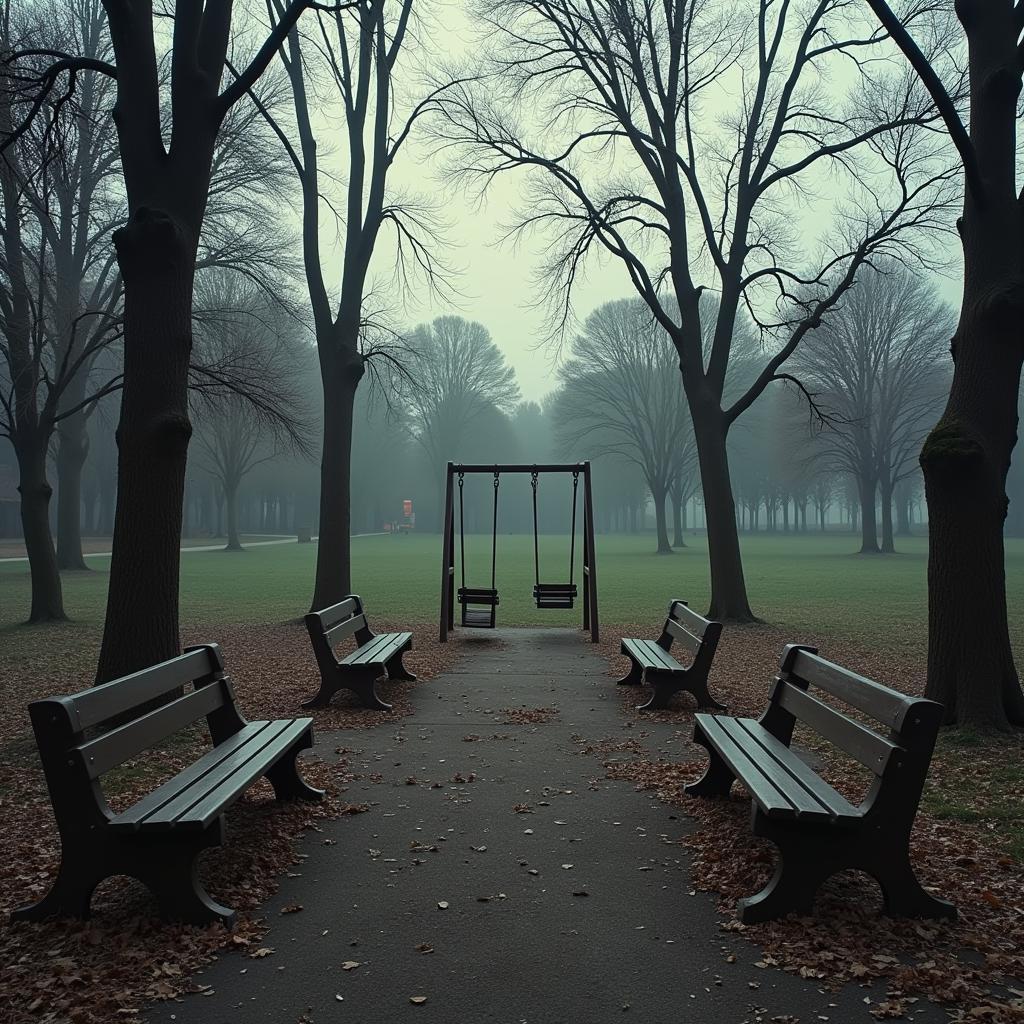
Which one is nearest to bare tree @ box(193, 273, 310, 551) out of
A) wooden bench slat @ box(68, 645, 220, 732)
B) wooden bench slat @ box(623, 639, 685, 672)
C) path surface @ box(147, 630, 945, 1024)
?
wooden bench slat @ box(623, 639, 685, 672)

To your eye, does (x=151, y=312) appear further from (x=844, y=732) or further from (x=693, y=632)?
(x=844, y=732)

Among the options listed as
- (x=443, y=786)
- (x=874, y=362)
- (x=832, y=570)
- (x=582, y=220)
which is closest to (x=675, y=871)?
(x=443, y=786)

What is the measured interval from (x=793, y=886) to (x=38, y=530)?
48.4 feet

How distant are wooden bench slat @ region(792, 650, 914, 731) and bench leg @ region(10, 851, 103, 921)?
126 inches

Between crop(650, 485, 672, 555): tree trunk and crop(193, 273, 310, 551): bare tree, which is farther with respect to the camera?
crop(650, 485, 672, 555): tree trunk

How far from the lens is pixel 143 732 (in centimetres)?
399

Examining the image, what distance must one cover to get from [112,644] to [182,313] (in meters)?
2.66

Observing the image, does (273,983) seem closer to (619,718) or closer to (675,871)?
(675,871)

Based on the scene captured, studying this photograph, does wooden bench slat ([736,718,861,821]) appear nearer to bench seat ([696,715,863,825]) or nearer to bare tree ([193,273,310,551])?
bench seat ([696,715,863,825])

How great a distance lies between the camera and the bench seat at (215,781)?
3551 mm

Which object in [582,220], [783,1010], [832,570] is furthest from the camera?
[832,570]

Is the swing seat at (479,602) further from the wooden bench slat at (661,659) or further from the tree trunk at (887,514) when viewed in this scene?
the tree trunk at (887,514)

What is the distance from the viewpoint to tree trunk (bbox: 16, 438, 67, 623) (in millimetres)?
15344

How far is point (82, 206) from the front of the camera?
22.5 meters
